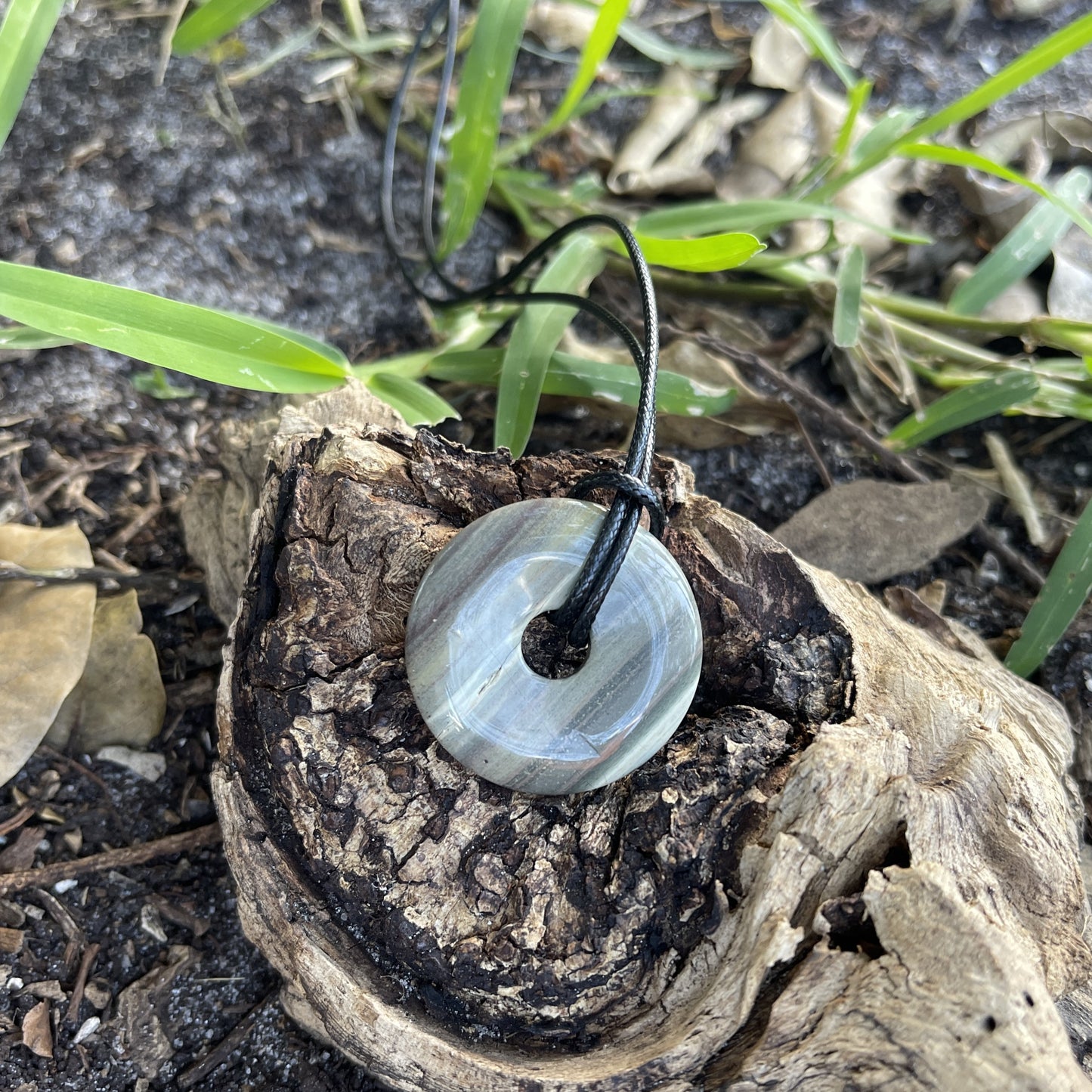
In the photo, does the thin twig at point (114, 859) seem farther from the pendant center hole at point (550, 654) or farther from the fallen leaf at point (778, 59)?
the fallen leaf at point (778, 59)

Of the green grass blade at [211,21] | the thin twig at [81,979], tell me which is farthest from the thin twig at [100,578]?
the green grass blade at [211,21]

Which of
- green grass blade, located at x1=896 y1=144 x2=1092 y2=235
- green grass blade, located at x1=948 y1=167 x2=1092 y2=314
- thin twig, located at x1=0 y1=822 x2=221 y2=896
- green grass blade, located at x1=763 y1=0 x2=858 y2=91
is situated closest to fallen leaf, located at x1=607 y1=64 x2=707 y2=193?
green grass blade, located at x1=763 y1=0 x2=858 y2=91

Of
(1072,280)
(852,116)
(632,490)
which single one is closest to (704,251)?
(852,116)

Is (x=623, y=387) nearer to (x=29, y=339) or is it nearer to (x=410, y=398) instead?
(x=410, y=398)

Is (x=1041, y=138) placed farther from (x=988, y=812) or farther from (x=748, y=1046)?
(x=748, y=1046)

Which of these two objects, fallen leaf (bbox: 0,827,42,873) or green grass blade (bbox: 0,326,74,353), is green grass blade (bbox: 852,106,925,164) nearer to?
green grass blade (bbox: 0,326,74,353)

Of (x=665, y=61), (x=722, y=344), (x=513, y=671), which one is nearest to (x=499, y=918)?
(x=513, y=671)
